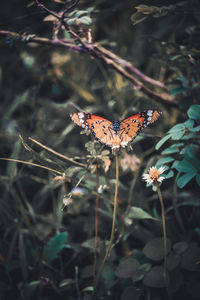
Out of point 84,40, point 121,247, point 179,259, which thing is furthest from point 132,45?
point 179,259

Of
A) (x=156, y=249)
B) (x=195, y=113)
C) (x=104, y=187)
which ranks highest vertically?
(x=195, y=113)

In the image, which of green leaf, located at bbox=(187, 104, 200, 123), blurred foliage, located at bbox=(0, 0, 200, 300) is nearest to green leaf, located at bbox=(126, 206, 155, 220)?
blurred foliage, located at bbox=(0, 0, 200, 300)

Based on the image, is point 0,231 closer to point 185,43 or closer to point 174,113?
point 174,113

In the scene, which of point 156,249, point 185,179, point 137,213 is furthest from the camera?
point 137,213

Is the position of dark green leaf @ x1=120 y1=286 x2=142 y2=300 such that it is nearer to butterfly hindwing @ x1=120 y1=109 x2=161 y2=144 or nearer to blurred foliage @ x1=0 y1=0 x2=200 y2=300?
blurred foliage @ x1=0 y1=0 x2=200 y2=300

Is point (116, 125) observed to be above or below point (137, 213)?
above

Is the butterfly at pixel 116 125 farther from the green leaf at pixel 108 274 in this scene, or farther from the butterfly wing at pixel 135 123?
the green leaf at pixel 108 274

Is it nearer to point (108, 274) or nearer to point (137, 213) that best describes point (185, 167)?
point (137, 213)

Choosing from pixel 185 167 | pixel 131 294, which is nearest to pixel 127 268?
pixel 131 294
